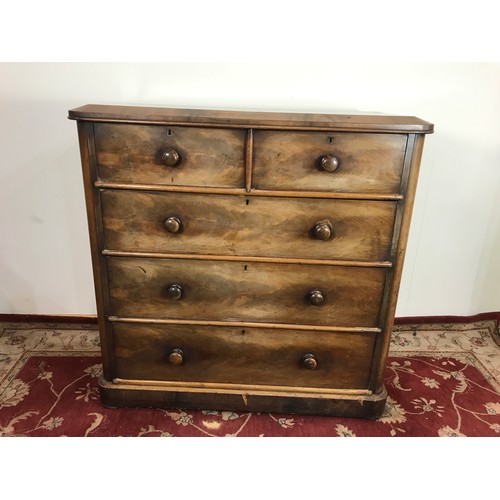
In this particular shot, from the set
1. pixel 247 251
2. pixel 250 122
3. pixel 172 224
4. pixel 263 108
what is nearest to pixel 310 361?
pixel 247 251

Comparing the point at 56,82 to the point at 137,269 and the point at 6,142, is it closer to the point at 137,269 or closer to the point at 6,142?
the point at 6,142

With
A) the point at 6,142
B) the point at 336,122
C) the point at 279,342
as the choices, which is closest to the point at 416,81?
the point at 336,122

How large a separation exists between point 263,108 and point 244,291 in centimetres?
83

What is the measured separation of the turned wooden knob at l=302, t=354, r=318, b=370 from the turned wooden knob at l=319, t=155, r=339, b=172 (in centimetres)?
70

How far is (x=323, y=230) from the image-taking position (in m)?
1.36

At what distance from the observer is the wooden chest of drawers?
1303 mm

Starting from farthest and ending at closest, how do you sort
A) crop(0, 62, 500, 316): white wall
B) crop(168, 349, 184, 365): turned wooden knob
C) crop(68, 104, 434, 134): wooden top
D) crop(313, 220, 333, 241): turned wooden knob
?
1. crop(0, 62, 500, 316): white wall
2. crop(168, 349, 184, 365): turned wooden knob
3. crop(313, 220, 333, 241): turned wooden knob
4. crop(68, 104, 434, 134): wooden top

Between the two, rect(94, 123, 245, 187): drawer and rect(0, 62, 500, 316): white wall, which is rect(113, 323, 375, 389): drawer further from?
rect(0, 62, 500, 316): white wall

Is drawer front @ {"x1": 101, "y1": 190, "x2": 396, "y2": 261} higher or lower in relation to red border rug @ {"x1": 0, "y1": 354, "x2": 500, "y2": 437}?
higher

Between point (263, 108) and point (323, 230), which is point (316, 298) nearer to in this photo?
point (323, 230)

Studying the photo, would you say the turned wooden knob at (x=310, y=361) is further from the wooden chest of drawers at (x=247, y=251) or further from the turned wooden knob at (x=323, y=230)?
the turned wooden knob at (x=323, y=230)

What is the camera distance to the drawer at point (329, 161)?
1.29 m

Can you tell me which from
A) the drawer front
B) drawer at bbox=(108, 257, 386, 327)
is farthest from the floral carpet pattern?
the drawer front

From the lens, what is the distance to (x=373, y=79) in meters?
1.79
